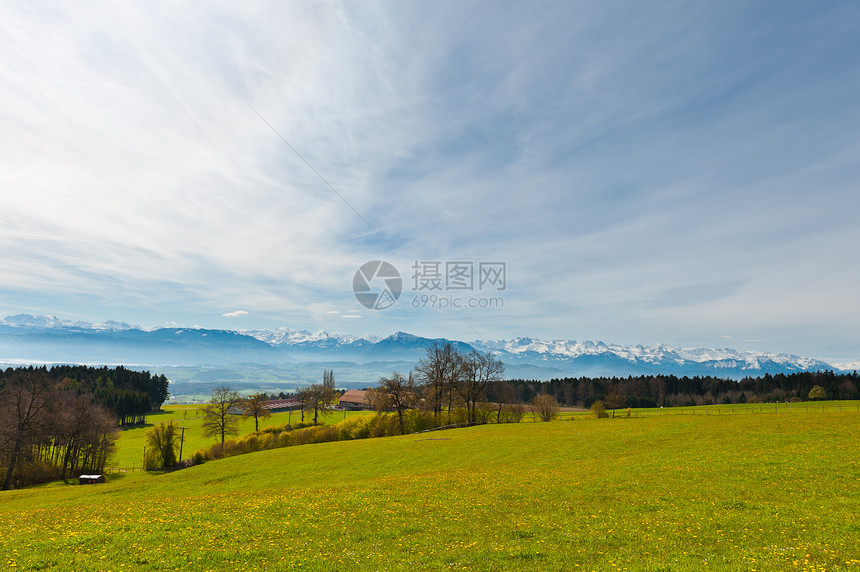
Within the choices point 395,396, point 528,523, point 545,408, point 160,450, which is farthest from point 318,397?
point 528,523

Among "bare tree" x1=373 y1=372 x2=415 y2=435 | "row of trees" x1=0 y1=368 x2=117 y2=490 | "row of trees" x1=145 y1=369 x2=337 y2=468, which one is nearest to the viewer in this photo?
"row of trees" x1=0 y1=368 x2=117 y2=490

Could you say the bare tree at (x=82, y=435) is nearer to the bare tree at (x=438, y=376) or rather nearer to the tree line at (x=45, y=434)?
the tree line at (x=45, y=434)

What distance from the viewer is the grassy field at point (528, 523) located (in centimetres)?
1369

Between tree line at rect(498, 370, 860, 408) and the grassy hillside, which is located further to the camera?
tree line at rect(498, 370, 860, 408)

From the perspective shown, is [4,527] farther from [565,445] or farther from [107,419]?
[107,419]

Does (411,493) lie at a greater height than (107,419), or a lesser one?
greater

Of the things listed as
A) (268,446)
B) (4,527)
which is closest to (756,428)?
(4,527)

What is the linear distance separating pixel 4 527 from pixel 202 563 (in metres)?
14.1

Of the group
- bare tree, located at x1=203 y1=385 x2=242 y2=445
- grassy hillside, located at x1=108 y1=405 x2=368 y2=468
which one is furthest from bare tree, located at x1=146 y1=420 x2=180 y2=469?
bare tree, located at x1=203 y1=385 x2=242 y2=445

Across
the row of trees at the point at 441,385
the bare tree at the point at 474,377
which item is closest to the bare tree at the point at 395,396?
the row of trees at the point at 441,385

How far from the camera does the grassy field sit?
13688 mm

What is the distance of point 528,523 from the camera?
18.1 m

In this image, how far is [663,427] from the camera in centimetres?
5719

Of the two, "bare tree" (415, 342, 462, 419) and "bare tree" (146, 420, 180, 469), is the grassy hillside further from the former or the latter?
"bare tree" (415, 342, 462, 419)
